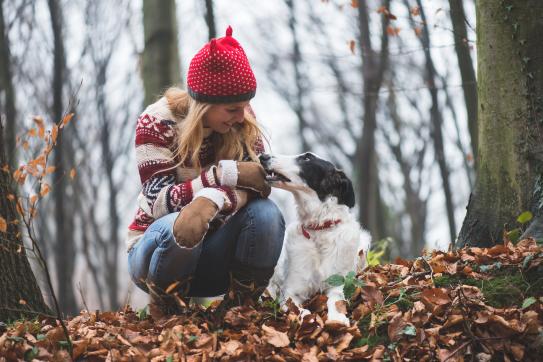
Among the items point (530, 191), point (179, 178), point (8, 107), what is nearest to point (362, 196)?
point (8, 107)

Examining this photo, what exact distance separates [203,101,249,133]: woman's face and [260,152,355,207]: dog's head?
328mm

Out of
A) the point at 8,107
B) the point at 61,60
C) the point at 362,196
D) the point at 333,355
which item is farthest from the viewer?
the point at 61,60

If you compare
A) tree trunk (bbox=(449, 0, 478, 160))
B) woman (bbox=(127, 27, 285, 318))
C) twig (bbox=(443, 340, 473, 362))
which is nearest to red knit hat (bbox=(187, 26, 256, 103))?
woman (bbox=(127, 27, 285, 318))

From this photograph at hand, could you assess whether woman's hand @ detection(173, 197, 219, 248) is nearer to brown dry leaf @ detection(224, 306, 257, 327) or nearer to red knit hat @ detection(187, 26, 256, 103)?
brown dry leaf @ detection(224, 306, 257, 327)

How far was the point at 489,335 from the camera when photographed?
119 inches

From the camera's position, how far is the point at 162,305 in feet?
11.8

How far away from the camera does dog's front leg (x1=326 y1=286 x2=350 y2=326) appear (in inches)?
129

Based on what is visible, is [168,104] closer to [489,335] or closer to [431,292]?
[431,292]

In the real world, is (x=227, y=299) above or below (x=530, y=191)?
below

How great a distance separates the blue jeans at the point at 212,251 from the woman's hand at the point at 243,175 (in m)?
0.11

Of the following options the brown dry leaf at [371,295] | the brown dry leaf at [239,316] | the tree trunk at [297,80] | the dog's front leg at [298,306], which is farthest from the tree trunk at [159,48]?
the tree trunk at [297,80]

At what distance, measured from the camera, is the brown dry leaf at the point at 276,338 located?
3020 millimetres

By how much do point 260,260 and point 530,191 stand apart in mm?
1959

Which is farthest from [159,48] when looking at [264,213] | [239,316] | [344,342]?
[344,342]
